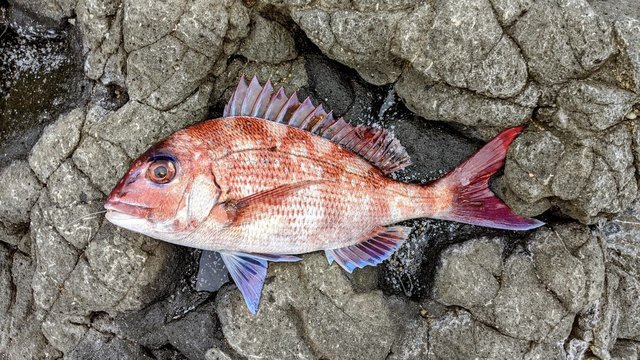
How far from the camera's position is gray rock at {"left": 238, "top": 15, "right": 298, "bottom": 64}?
3.99 metres

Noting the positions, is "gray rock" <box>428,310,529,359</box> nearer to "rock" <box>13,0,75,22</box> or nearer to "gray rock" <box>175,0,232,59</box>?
"gray rock" <box>175,0,232,59</box>

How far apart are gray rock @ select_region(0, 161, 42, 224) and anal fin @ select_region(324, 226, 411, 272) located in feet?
7.58

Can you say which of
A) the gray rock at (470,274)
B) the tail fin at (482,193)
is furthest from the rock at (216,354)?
the tail fin at (482,193)

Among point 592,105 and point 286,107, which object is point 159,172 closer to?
point 286,107

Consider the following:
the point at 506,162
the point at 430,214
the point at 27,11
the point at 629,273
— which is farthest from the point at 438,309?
the point at 27,11

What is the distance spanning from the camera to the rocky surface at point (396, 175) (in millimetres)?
3652

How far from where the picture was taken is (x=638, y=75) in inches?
Result: 139

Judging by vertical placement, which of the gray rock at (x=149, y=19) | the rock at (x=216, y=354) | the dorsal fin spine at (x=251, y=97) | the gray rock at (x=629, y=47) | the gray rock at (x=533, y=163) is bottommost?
the rock at (x=216, y=354)

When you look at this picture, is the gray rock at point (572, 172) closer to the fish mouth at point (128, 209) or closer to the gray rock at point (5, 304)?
the fish mouth at point (128, 209)

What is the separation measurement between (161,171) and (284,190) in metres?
0.81

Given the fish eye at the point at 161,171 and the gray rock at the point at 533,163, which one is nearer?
the fish eye at the point at 161,171

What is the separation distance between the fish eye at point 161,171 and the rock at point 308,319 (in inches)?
43.3

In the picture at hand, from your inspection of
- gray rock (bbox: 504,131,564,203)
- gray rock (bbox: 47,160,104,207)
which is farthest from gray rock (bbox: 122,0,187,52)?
gray rock (bbox: 504,131,564,203)

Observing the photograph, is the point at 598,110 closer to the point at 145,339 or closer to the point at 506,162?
the point at 506,162
